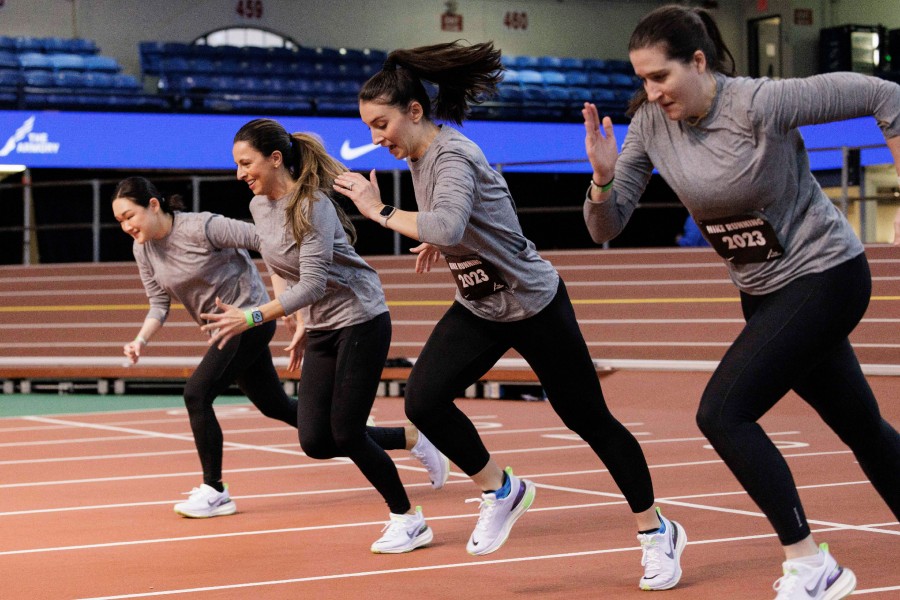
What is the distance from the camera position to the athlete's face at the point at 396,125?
3.96 metres

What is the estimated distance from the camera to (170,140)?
1667cm

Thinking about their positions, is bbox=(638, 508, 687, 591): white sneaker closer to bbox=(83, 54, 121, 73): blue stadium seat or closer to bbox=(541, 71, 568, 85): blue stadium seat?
bbox=(83, 54, 121, 73): blue stadium seat

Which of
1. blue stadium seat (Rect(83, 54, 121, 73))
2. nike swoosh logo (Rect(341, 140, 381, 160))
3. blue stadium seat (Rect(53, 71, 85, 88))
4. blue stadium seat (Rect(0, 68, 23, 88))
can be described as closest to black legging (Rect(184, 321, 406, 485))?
nike swoosh logo (Rect(341, 140, 381, 160))

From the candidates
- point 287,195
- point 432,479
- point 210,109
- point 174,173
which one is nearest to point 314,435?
point 287,195

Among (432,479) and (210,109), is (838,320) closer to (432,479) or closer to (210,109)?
(432,479)

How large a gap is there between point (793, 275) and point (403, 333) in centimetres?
957

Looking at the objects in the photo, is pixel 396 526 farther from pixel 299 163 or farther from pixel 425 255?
pixel 299 163

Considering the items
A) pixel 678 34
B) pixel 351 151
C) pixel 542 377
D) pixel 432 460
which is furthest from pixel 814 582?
pixel 351 151

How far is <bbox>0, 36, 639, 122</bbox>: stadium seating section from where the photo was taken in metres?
17.1

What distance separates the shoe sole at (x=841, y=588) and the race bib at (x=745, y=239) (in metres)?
0.90

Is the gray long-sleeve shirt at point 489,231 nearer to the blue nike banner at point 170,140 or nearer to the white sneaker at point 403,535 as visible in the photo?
the white sneaker at point 403,535

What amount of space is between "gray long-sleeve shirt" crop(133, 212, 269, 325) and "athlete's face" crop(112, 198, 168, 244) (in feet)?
0.21

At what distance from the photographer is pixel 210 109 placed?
17031 millimetres

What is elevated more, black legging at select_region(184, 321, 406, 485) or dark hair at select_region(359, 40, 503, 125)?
dark hair at select_region(359, 40, 503, 125)
